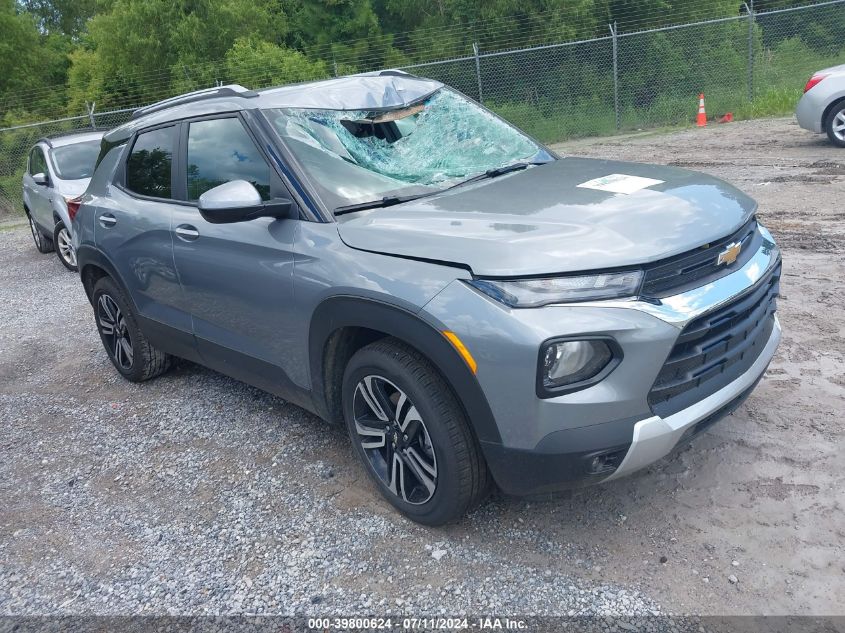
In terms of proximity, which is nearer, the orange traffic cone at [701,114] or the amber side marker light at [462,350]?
the amber side marker light at [462,350]

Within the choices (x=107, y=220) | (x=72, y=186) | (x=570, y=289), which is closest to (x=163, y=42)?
(x=72, y=186)

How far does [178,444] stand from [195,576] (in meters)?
1.38

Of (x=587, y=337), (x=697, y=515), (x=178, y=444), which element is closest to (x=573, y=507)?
(x=697, y=515)

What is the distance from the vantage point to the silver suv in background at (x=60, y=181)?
31.8 ft

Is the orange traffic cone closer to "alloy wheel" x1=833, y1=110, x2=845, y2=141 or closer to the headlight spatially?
"alloy wheel" x1=833, y1=110, x2=845, y2=141

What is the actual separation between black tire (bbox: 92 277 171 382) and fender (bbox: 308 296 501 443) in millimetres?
2197

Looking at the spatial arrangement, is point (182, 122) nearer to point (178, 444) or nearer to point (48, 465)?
point (178, 444)

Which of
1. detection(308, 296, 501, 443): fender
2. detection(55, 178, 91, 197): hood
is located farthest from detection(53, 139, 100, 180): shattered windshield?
detection(308, 296, 501, 443): fender

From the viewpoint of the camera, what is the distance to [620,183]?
333 centimetres

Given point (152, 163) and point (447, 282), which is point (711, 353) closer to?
point (447, 282)

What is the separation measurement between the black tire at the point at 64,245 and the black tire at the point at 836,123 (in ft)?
35.4

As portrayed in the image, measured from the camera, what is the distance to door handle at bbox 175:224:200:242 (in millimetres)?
4062

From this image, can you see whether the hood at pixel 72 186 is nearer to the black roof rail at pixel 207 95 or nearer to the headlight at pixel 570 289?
the black roof rail at pixel 207 95

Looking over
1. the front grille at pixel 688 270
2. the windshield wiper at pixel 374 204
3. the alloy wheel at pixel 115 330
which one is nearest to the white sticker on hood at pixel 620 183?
the front grille at pixel 688 270
